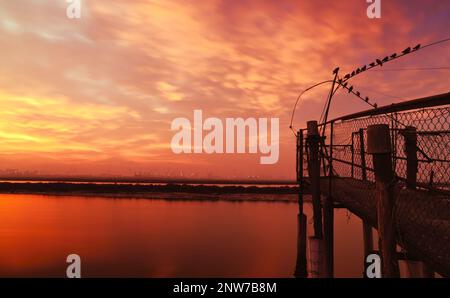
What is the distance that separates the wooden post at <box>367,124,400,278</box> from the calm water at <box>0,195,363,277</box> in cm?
1696

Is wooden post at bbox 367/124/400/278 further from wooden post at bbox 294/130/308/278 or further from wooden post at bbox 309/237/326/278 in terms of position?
wooden post at bbox 294/130/308/278

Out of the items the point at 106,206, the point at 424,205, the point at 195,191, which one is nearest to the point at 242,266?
the point at 424,205

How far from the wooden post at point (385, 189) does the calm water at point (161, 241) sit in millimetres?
16962

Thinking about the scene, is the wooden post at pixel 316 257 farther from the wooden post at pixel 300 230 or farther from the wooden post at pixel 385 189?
the wooden post at pixel 300 230

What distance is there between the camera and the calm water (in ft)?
69.7

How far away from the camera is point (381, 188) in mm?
3727

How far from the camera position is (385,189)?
3.71 meters

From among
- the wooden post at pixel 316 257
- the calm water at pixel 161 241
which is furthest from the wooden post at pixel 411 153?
the calm water at pixel 161 241

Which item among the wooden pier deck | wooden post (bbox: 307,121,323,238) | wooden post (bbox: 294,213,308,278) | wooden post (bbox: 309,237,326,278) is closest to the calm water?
wooden post (bbox: 294,213,308,278)

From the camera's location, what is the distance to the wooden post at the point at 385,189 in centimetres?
362

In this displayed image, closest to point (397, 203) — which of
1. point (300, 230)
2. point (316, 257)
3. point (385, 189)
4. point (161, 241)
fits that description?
point (385, 189)

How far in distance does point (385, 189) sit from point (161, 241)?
25.9m
